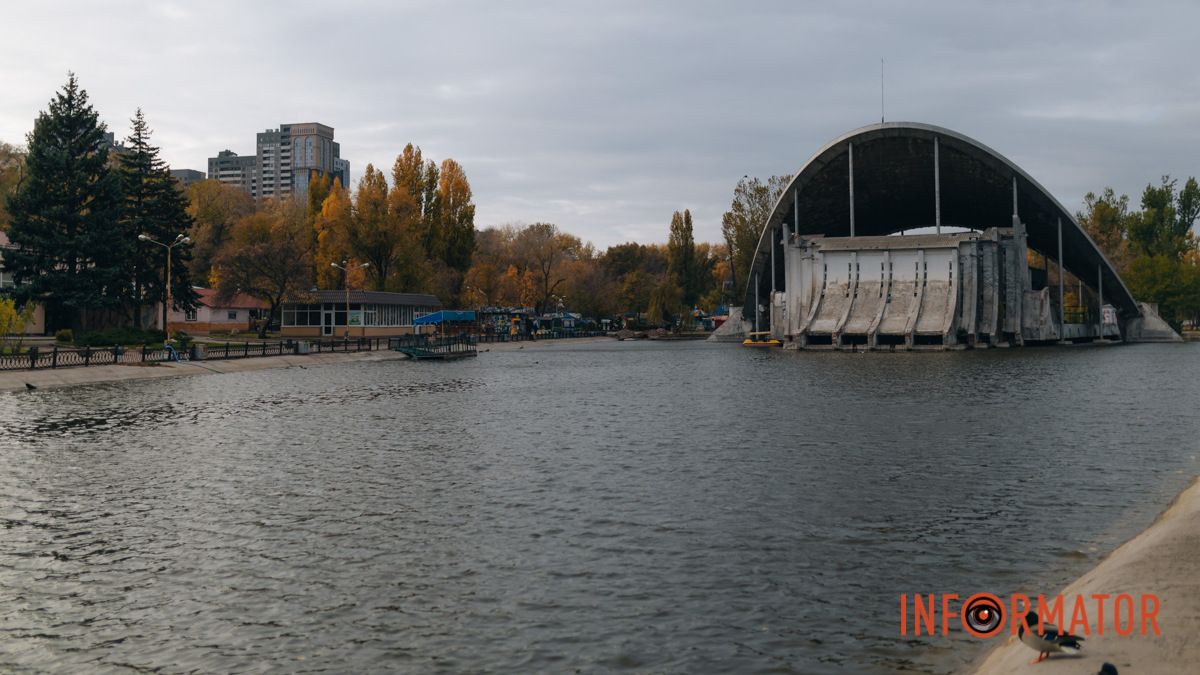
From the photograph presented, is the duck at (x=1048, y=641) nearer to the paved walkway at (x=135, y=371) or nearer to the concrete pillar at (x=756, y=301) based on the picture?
the paved walkway at (x=135, y=371)

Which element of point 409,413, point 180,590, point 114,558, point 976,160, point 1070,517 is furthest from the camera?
point 976,160

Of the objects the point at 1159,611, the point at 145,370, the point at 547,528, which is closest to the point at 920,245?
the point at 145,370

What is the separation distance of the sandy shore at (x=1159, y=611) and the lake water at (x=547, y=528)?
0.66 m

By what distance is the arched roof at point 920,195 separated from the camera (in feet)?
268

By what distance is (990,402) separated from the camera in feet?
109

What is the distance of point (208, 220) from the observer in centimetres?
10756

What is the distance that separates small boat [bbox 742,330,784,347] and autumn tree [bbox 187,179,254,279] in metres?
60.5

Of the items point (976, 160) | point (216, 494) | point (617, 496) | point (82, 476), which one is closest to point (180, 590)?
point (216, 494)

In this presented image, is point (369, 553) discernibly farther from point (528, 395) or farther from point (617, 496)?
point (528, 395)

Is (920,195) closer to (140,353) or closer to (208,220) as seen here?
(140,353)

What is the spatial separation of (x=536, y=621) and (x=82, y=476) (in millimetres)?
13668

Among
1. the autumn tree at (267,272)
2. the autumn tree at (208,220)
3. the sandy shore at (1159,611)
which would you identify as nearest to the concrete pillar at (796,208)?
the autumn tree at (267,272)

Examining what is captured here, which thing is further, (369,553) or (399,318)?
(399,318)

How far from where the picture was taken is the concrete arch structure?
261 ft
